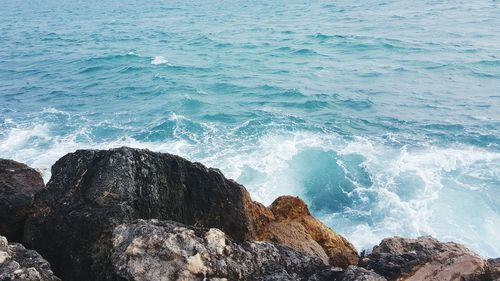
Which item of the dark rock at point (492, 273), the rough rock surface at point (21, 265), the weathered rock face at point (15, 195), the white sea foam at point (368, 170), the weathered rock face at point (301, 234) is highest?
the rough rock surface at point (21, 265)

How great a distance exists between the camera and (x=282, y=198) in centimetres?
1108

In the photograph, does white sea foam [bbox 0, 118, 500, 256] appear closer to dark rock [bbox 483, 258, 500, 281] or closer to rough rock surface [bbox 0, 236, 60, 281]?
dark rock [bbox 483, 258, 500, 281]

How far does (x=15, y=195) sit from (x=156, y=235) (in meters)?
4.25

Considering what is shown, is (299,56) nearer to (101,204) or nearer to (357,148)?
(357,148)

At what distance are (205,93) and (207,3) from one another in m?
55.1

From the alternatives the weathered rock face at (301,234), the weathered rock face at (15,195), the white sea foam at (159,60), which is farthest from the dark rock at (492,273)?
the white sea foam at (159,60)

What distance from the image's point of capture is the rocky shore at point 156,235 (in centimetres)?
536

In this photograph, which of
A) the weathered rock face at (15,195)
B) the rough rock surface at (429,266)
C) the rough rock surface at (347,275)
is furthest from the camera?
the weathered rock face at (15,195)

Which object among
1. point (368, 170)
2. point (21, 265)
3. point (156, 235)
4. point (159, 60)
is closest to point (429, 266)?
point (156, 235)

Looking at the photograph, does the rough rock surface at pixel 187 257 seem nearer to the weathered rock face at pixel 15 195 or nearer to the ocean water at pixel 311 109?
the weathered rock face at pixel 15 195

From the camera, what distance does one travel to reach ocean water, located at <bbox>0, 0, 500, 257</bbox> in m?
18.0

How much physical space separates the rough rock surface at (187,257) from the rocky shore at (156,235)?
0.5 inches

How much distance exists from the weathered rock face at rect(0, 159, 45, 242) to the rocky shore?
2cm

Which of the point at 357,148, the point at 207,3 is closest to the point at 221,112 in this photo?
the point at 357,148
